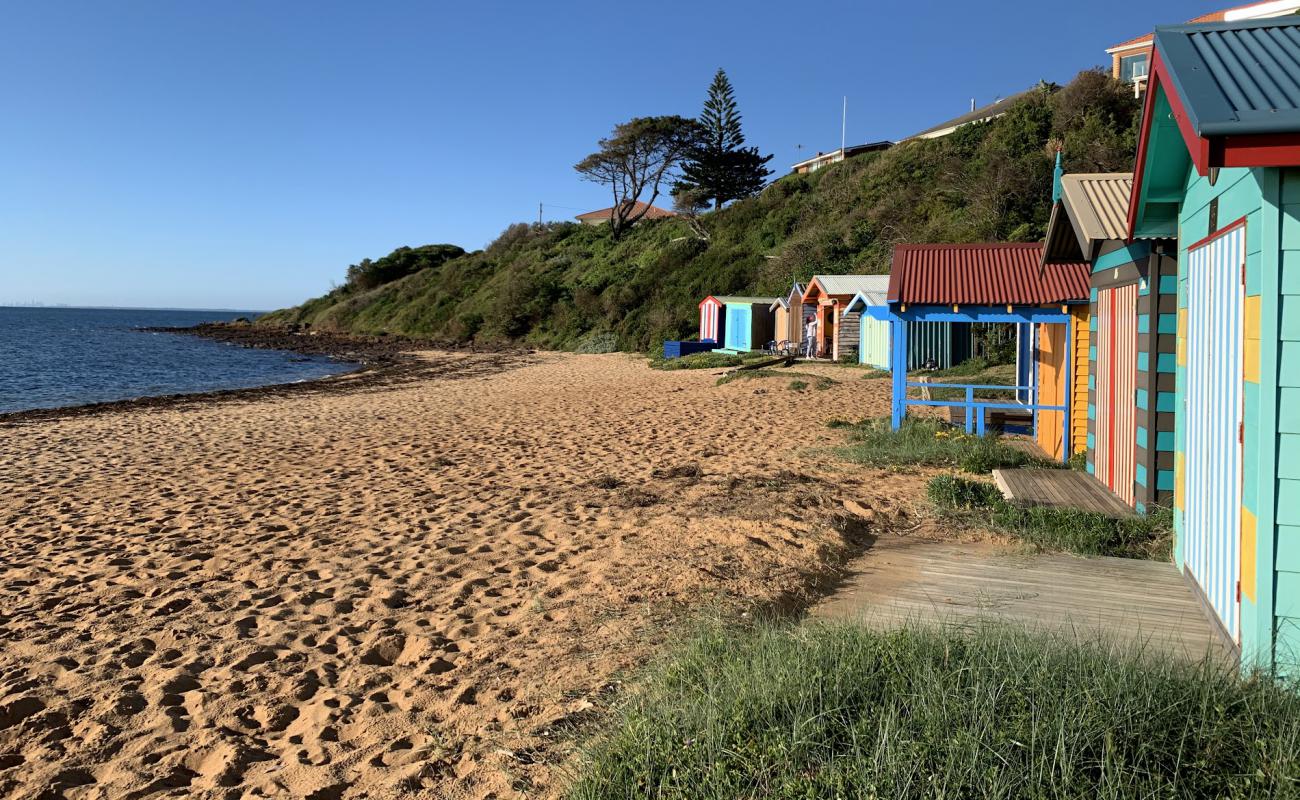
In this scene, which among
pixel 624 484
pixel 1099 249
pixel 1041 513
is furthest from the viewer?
pixel 624 484

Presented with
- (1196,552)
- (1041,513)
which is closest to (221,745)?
(1196,552)

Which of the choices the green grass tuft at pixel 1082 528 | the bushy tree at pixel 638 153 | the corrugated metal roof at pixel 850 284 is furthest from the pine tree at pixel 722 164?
the green grass tuft at pixel 1082 528

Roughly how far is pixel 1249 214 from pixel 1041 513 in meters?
3.37

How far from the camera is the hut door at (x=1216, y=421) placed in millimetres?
3811

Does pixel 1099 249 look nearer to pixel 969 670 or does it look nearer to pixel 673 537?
pixel 673 537

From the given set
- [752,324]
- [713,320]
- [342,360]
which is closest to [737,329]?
[752,324]

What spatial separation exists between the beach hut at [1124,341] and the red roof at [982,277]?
178 cm

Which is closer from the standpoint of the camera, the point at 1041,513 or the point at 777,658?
the point at 777,658

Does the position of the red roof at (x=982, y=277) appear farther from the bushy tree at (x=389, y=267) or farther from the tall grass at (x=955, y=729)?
the bushy tree at (x=389, y=267)

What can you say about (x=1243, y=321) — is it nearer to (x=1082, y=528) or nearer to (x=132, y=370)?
(x=1082, y=528)

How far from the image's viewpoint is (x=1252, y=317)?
3.49 metres

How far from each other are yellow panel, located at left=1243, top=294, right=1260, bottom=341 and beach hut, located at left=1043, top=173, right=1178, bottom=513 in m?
2.80

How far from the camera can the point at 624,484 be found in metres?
9.20

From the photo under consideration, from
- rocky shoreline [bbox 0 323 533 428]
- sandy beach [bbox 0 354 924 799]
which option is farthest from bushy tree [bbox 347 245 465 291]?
sandy beach [bbox 0 354 924 799]
